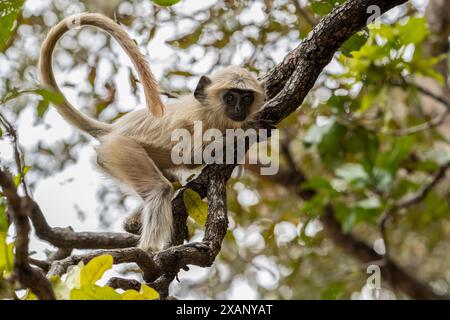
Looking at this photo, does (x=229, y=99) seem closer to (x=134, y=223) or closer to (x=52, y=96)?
(x=134, y=223)

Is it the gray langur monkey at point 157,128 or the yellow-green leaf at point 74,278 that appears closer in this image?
the yellow-green leaf at point 74,278

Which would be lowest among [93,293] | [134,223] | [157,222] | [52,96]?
[93,293]

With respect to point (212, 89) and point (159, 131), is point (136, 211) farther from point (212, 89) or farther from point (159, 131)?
point (212, 89)

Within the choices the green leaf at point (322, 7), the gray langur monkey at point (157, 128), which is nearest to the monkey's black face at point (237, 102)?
the gray langur monkey at point (157, 128)

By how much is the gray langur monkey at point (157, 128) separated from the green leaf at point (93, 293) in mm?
2268

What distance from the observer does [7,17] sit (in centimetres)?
296

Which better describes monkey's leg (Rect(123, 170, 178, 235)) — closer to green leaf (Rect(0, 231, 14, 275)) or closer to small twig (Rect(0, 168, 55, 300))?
A: green leaf (Rect(0, 231, 14, 275))

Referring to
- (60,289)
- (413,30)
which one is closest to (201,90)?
(413,30)

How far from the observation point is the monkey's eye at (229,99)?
527cm

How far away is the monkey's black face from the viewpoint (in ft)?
16.6

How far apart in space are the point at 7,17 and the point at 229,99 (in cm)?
261

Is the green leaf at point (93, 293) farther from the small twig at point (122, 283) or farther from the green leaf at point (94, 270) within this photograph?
the small twig at point (122, 283)

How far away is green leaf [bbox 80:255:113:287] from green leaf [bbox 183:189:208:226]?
1.69 metres

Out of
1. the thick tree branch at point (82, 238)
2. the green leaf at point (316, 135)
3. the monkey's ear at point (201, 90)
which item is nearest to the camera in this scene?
the green leaf at point (316, 135)
